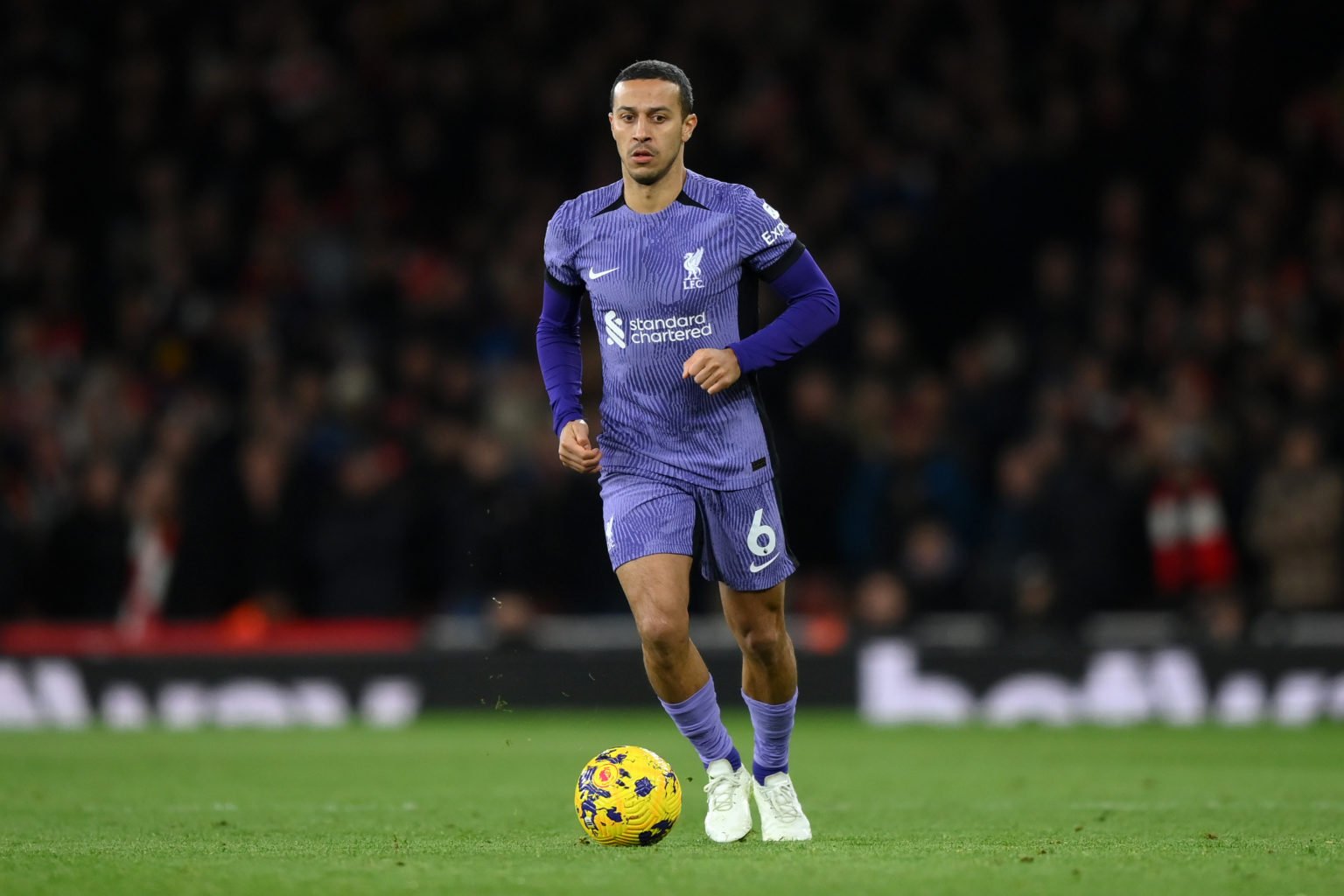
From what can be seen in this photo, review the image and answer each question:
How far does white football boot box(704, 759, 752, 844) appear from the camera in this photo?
6895mm

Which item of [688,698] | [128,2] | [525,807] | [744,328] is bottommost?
[525,807]

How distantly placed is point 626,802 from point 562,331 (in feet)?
5.52

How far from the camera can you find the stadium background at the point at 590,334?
47.9 ft

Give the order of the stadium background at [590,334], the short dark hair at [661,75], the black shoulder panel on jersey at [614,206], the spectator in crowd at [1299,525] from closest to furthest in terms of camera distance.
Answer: the short dark hair at [661,75], the black shoulder panel on jersey at [614,206], the spectator in crowd at [1299,525], the stadium background at [590,334]

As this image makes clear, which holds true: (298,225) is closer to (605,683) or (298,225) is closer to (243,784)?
(605,683)

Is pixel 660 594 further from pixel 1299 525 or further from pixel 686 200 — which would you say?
pixel 1299 525

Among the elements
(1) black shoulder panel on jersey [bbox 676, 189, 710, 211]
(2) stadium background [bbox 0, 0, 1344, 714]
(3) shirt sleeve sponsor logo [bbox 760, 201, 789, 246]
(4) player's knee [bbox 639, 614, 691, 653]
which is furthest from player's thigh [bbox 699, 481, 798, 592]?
(2) stadium background [bbox 0, 0, 1344, 714]

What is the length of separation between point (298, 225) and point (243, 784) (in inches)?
349

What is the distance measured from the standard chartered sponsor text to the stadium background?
7362 mm

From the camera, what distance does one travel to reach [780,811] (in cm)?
698

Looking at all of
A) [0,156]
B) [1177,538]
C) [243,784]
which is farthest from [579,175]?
[243,784]

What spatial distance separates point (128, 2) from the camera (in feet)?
62.8

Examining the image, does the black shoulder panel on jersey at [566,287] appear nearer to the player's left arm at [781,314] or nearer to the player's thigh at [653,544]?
the player's left arm at [781,314]

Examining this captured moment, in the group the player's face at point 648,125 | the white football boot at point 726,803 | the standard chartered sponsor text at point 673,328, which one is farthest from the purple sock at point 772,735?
the player's face at point 648,125
